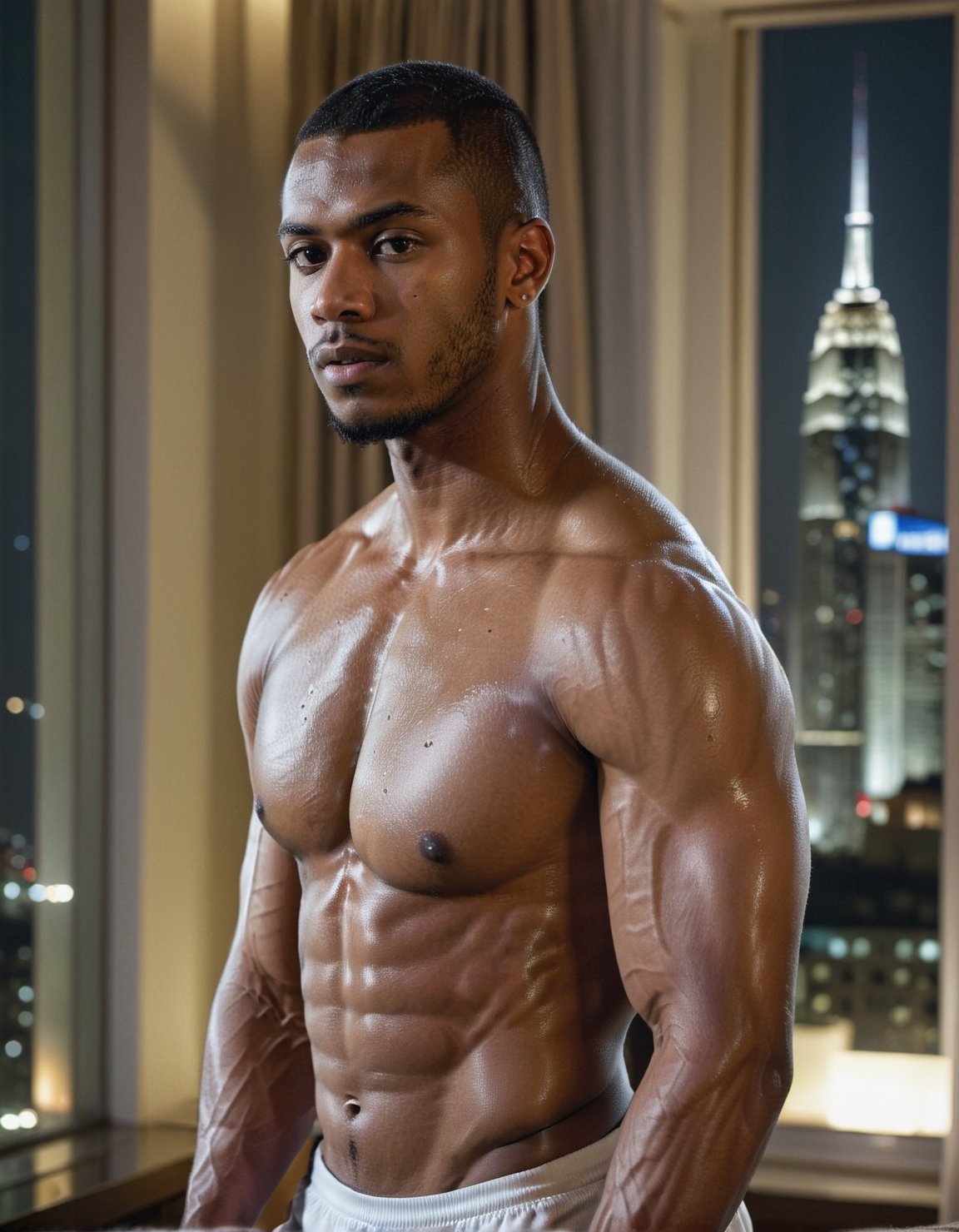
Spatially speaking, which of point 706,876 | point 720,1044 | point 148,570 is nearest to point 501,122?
point 706,876

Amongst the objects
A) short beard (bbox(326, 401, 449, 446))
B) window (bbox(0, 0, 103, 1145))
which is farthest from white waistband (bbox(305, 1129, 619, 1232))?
window (bbox(0, 0, 103, 1145))

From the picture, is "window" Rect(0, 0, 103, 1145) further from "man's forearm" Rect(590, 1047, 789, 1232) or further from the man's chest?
"man's forearm" Rect(590, 1047, 789, 1232)

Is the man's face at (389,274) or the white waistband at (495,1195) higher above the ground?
the man's face at (389,274)

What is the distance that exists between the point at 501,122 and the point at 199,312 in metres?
1.58

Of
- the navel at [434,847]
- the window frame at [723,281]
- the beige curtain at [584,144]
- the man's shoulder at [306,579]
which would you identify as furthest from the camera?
the window frame at [723,281]

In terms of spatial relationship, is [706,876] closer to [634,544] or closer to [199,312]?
[634,544]

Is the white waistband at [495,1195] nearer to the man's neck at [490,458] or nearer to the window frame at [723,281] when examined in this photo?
the man's neck at [490,458]

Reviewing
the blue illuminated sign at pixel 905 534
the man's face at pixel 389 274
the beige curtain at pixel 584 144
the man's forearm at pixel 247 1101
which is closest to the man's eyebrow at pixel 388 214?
the man's face at pixel 389 274

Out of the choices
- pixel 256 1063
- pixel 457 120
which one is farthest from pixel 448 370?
pixel 256 1063

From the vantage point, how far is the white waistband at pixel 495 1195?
41.2 inches

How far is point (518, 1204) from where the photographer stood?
1042 millimetres

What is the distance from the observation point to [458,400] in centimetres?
111

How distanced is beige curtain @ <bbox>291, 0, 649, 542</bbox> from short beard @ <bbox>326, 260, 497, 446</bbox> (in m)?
1.47

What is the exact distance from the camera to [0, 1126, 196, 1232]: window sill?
2.11 m
